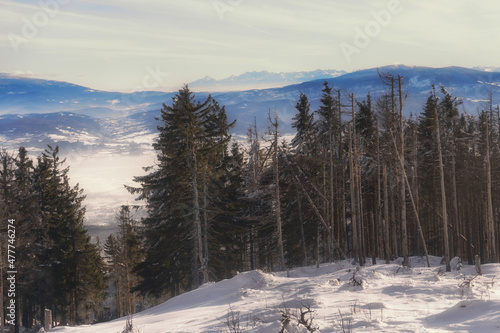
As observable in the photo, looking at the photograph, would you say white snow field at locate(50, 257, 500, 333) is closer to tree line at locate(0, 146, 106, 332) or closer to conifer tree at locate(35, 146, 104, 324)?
tree line at locate(0, 146, 106, 332)

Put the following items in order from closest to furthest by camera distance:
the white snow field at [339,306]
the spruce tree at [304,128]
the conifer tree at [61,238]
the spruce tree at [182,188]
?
the white snow field at [339,306] < the spruce tree at [182,188] < the conifer tree at [61,238] < the spruce tree at [304,128]

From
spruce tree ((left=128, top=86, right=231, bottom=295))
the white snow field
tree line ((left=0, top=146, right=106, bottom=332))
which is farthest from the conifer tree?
the white snow field

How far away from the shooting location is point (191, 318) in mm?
12555

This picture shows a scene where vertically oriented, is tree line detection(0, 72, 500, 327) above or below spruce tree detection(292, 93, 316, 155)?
below

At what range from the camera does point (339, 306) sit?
11.6 metres

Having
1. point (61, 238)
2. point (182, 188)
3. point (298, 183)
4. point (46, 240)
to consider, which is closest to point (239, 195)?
point (298, 183)

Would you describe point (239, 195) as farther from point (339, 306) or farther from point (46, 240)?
point (339, 306)

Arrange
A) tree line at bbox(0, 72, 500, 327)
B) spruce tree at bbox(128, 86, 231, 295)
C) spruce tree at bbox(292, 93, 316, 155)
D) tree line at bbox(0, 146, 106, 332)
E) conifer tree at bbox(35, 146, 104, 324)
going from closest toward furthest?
1. spruce tree at bbox(128, 86, 231, 295)
2. tree line at bbox(0, 72, 500, 327)
3. tree line at bbox(0, 146, 106, 332)
4. conifer tree at bbox(35, 146, 104, 324)
5. spruce tree at bbox(292, 93, 316, 155)

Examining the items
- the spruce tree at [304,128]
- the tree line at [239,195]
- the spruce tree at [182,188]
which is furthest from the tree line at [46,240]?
the spruce tree at [304,128]

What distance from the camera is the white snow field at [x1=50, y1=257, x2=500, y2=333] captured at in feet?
31.3

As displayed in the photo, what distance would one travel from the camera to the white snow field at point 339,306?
9547mm

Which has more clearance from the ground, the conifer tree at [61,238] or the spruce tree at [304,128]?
the spruce tree at [304,128]

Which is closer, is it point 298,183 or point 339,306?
point 339,306

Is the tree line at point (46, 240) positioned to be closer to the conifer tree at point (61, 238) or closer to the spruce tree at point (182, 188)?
the conifer tree at point (61, 238)
